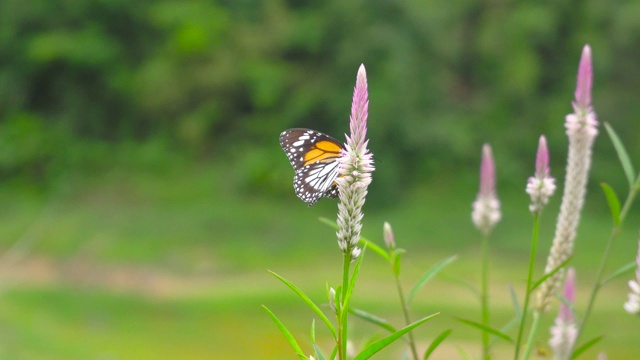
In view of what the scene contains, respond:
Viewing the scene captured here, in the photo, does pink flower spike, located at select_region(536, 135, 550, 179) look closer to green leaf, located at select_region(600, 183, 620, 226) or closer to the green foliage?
green leaf, located at select_region(600, 183, 620, 226)

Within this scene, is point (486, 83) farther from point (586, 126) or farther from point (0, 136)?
point (586, 126)

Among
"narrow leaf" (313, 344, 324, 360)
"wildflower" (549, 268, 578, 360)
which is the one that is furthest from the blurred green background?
"narrow leaf" (313, 344, 324, 360)

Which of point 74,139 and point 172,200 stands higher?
point 74,139

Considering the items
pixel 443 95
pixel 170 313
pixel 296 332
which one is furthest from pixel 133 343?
pixel 443 95

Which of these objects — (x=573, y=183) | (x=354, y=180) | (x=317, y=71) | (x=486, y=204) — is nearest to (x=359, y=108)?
(x=354, y=180)

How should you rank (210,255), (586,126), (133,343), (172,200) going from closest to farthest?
(586,126) < (133,343) < (210,255) < (172,200)

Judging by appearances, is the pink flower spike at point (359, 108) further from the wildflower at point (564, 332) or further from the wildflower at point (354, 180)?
the wildflower at point (564, 332)
